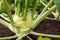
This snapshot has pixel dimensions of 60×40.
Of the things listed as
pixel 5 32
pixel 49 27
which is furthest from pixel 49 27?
pixel 5 32

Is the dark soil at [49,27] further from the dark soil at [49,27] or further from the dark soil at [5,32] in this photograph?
the dark soil at [5,32]

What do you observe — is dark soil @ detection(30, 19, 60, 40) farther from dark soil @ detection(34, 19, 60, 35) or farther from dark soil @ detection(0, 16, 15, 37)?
dark soil @ detection(0, 16, 15, 37)

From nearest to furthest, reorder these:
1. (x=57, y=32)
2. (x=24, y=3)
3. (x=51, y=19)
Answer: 1. (x=24, y=3)
2. (x=57, y=32)
3. (x=51, y=19)

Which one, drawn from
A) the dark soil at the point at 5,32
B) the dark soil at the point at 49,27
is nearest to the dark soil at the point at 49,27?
the dark soil at the point at 49,27

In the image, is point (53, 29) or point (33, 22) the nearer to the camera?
point (33, 22)

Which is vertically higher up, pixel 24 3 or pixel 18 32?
pixel 24 3

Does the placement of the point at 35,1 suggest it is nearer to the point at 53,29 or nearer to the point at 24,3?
the point at 24,3

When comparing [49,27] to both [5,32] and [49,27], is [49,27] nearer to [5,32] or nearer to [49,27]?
[49,27]

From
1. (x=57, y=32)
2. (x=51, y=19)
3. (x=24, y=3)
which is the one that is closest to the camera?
(x=24, y=3)

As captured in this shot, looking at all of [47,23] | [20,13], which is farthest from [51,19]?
[20,13]

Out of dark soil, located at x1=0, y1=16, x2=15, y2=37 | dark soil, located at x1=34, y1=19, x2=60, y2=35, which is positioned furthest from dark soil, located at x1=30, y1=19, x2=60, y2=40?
dark soil, located at x1=0, y1=16, x2=15, y2=37
